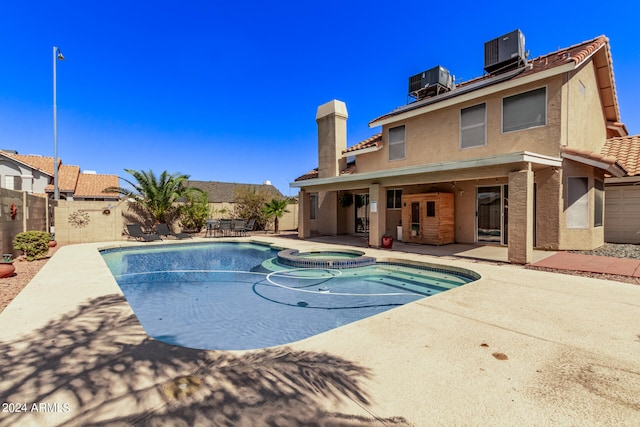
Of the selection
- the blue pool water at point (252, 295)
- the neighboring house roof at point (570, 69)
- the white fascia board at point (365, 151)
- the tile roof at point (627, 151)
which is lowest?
the blue pool water at point (252, 295)

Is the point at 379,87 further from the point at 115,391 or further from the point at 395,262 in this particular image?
the point at 115,391

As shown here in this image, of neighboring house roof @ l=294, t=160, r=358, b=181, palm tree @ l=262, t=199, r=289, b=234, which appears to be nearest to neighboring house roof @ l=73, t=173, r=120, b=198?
palm tree @ l=262, t=199, r=289, b=234

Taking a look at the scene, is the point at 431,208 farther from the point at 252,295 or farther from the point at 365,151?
the point at 252,295

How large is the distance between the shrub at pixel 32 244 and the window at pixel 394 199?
16.5m

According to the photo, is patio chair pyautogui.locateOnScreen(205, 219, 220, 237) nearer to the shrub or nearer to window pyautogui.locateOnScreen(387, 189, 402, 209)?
the shrub

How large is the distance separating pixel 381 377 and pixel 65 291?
738 cm

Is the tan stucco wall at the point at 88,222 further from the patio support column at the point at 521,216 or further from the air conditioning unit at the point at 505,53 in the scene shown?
the air conditioning unit at the point at 505,53

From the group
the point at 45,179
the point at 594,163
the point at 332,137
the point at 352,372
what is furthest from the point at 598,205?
the point at 45,179

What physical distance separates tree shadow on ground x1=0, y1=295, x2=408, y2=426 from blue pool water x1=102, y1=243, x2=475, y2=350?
1.57 meters

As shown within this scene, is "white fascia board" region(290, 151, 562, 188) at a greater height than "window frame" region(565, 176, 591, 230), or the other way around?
"white fascia board" region(290, 151, 562, 188)

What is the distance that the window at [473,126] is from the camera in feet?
Answer: 45.0

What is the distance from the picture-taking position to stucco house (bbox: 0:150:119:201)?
3102 centimetres

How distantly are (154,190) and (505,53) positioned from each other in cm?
2118

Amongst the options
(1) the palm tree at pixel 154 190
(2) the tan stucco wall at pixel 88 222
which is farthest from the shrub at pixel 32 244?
(1) the palm tree at pixel 154 190
